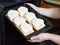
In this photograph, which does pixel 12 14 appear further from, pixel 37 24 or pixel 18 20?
pixel 37 24

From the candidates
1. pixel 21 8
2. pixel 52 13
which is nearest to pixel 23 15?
pixel 21 8

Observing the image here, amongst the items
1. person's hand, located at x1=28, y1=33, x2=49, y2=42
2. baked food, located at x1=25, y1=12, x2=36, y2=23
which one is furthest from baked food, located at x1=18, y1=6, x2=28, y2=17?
person's hand, located at x1=28, y1=33, x2=49, y2=42

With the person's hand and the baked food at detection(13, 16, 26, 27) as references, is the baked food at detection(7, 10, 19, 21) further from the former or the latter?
the person's hand

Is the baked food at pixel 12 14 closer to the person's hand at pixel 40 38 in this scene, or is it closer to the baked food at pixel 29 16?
the baked food at pixel 29 16

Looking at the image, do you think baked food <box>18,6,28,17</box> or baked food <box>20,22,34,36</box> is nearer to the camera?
baked food <box>20,22,34,36</box>

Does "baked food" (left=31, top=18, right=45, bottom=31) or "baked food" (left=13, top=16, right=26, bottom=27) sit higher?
"baked food" (left=13, top=16, right=26, bottom=27)

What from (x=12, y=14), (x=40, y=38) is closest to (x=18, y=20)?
(x=12, y=14)

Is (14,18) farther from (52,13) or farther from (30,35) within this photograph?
(52,13)
